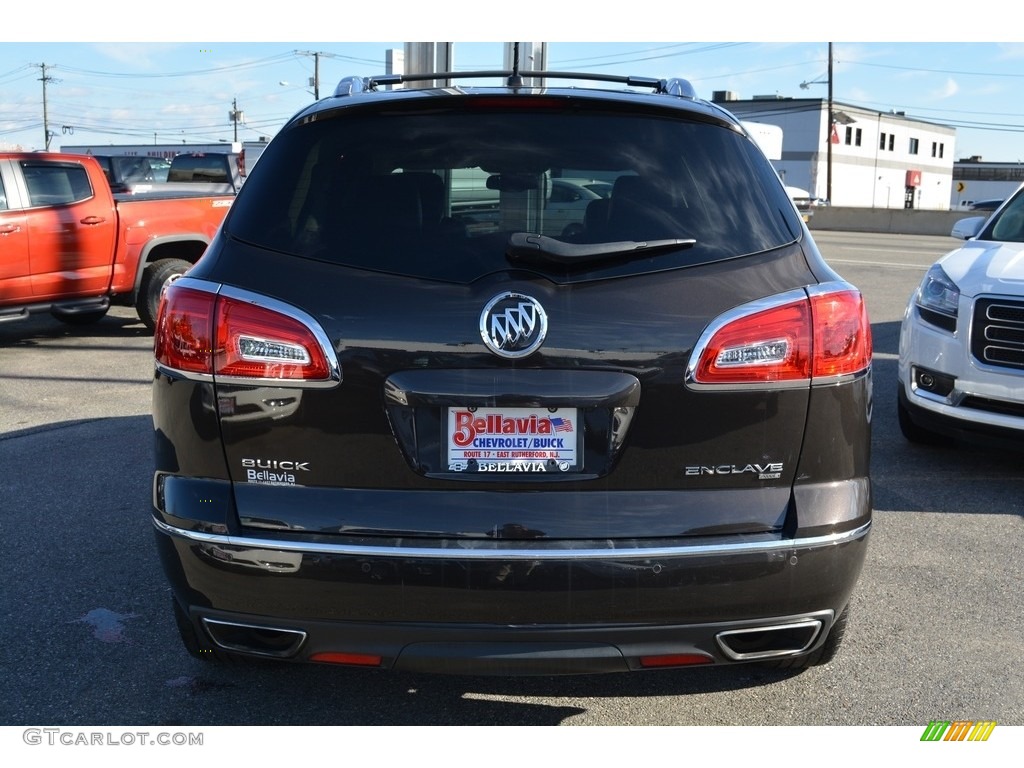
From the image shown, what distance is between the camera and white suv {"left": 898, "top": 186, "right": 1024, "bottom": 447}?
5859mm

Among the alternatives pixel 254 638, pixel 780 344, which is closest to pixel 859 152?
pixel 780 344

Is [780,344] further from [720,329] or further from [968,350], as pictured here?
[968,350]

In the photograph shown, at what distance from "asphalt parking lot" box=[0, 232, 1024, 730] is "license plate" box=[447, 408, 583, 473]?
39.9 inches

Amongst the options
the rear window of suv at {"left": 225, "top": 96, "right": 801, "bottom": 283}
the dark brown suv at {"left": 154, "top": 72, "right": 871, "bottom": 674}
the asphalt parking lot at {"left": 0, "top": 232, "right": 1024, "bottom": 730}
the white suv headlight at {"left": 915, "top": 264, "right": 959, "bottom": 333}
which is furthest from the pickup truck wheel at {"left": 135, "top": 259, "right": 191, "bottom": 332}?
the dark brown suv at {"left": 154, "top": 72, "right": 871, "bottom": 674}

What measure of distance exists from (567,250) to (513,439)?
49 centimetres

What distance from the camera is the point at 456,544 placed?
2652 millimetres

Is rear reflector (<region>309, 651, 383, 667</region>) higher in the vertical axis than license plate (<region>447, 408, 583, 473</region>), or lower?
lower

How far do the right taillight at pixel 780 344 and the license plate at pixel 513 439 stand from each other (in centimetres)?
34

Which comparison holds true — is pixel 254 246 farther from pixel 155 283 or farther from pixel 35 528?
pixel 155 283

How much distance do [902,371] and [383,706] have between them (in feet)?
14.2

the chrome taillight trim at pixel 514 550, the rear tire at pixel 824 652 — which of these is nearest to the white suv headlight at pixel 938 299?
the rear tire at pixel 824 652

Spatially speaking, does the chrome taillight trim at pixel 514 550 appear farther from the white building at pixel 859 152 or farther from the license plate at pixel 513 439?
the white building at pixel 859 152

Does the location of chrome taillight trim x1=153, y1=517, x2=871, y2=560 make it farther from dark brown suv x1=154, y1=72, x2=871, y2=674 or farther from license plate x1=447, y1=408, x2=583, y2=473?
license plate x1=447, y1=408, x2=583, y2=473

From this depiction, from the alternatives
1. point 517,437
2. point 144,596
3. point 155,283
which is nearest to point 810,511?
point 517,437
